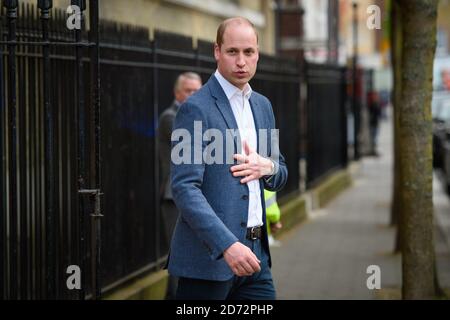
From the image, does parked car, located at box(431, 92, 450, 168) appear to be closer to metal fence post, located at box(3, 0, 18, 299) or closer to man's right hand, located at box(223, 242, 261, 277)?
metal fence post, located at box(3, 0, 18, 299)

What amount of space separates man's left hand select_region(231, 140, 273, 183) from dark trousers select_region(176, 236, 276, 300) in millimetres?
295

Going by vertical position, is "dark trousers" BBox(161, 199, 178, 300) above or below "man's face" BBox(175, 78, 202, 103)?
below

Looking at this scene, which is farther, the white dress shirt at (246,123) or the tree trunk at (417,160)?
the tree trunk at (417,160)

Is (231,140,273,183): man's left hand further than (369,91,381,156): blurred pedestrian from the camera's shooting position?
No

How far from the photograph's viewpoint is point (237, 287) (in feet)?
17.9

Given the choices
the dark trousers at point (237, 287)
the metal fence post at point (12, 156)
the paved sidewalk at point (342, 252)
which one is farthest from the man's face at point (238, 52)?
the paved sidewalk at point (342, 252)

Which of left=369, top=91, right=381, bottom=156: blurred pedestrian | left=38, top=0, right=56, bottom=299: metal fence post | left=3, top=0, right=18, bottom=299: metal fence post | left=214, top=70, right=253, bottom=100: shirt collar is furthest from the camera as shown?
left=369, top=91, right=381, bottom=156: blurred pedestrian

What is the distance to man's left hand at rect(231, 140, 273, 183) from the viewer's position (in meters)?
5.19

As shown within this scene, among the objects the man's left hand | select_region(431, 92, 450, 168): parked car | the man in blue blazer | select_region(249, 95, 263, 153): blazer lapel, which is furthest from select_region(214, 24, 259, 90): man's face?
select_region(431, 92, 450, 168): parked car

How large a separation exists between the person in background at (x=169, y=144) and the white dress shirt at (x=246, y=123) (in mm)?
3702

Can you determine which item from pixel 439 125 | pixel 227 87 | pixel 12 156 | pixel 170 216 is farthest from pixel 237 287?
pixel 439 125

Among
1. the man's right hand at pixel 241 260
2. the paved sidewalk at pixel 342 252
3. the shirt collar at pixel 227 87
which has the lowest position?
the paved sidewalk at pixel 342 252

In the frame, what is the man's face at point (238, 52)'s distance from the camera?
→ 5.14 meters

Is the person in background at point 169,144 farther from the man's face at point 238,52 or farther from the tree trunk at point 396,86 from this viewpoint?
the tree trunk at point 396,86
